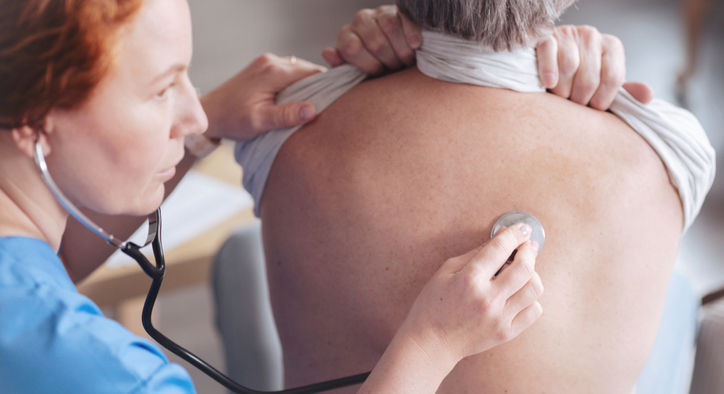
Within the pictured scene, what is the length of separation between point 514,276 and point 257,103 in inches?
19.8

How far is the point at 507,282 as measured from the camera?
0.67 meters

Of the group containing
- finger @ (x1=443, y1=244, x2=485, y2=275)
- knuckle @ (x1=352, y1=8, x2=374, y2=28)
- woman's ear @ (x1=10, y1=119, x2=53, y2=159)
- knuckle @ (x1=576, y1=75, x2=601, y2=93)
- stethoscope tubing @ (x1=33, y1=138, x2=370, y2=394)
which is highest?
knuckle @ (x1=352, y1=8, x2=374, y2=28)

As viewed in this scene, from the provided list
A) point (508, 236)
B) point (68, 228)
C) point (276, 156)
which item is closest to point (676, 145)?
point (508, 236)

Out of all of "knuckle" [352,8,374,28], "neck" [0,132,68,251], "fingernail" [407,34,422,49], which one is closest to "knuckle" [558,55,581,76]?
"fingernail" [407,34,422,49]

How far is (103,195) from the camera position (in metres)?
0.65

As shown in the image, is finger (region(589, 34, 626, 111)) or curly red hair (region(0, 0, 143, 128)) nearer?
curly red hair (region(0, 0, 143, 128))

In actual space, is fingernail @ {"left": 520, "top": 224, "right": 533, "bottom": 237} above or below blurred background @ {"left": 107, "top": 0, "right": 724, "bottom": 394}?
above

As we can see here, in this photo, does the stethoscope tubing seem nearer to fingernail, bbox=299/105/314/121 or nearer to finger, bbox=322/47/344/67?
fingernail, bbox=299/105/314/121

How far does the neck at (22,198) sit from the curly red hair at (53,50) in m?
0.08

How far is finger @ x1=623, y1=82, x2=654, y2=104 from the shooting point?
0.83 meters

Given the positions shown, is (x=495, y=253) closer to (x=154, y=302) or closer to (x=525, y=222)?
(x=525, y=222)

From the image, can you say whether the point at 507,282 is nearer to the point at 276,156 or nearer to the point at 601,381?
the point at 601,381

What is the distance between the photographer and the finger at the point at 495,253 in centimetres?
67

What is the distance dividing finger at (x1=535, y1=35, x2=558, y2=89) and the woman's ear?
62 centimetres
